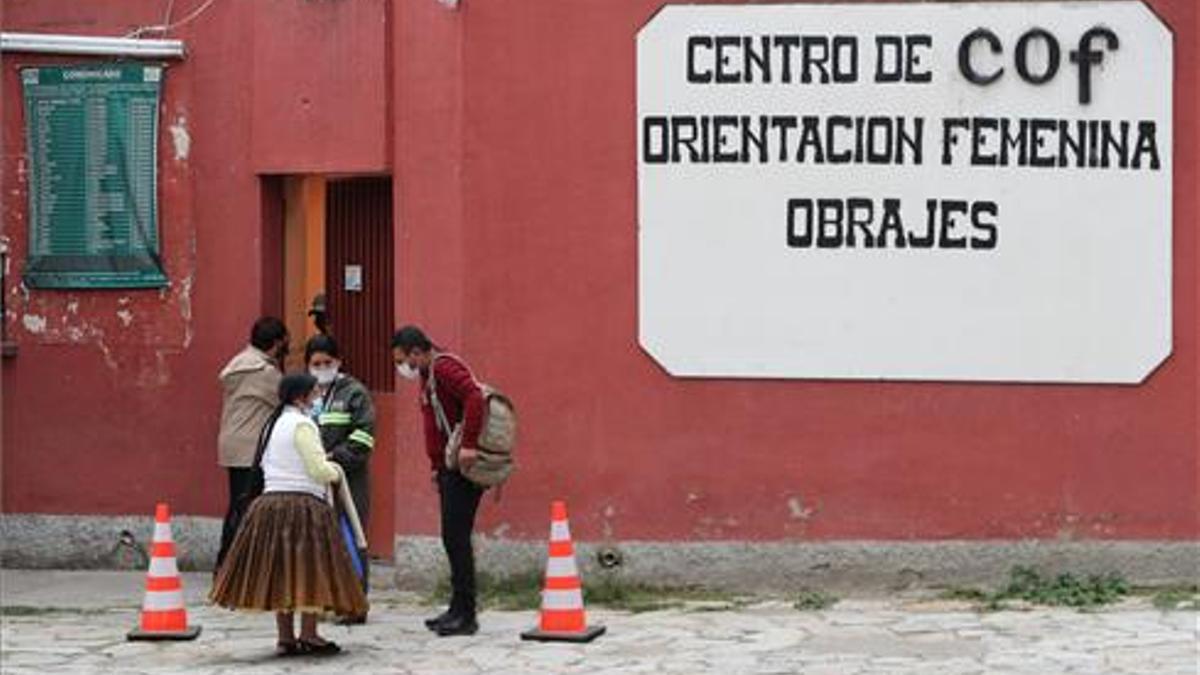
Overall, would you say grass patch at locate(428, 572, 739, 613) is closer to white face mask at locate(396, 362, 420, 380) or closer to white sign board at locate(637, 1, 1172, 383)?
white sign board at locate(637, 1, 1172, 383)

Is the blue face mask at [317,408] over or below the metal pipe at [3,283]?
below

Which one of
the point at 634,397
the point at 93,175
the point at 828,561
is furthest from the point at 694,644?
the point at 93,175

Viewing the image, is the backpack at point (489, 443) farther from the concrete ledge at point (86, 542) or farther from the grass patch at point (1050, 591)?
the concrete ledge at point (86, 542)

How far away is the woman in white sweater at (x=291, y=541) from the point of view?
35.2 feet

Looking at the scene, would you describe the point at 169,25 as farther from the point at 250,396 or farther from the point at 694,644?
the point at 694,644

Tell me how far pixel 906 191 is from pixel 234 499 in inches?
180

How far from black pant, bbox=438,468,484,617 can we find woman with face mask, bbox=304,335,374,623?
74 centimetres

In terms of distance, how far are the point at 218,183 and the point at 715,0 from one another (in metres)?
3.61

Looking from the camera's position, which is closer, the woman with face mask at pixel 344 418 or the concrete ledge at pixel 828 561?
the woman with face mask at pixel 344 418

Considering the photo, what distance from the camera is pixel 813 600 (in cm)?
1229

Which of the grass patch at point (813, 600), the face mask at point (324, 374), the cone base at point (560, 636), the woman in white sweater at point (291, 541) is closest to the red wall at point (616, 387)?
the grass patch at point (813, 600)

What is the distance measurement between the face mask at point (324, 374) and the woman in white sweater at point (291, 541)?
3.82ft

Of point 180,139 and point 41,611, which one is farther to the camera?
point 180,139

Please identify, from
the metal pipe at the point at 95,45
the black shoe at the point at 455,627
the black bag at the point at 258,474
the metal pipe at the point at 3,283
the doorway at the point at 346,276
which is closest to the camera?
the black bag at the point at 258,474
